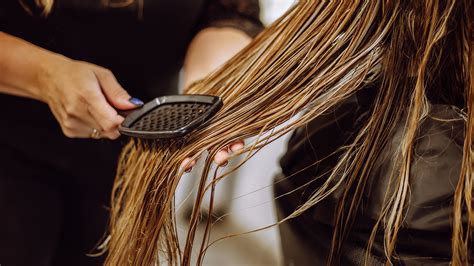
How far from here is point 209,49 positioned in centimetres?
86

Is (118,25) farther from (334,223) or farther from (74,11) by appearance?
(334,223)

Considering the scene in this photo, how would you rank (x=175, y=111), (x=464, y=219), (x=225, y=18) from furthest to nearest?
(x=225, y=18) < (x=175, y=111) < (x=464, y=219)

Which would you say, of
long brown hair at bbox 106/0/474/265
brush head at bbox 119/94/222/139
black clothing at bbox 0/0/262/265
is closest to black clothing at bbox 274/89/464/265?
long brown hair at bbox 106/0/474/265

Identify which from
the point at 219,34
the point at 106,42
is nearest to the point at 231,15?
the point at 219,34

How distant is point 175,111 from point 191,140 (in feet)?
0.15

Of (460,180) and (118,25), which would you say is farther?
(118,25)

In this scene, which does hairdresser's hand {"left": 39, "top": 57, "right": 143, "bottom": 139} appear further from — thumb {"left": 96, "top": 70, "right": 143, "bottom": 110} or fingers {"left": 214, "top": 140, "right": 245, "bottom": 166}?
fingers {"left": 214, "top": 140, "right": 245, "bottom": 166}

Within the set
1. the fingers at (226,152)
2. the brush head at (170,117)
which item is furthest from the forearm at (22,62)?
the fingers at (226,152)

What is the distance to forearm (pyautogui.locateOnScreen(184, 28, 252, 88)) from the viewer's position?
857mm

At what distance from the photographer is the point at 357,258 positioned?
622 mm

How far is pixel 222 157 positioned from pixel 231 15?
342 millimetres

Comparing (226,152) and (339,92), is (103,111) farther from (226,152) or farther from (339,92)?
(339,92)

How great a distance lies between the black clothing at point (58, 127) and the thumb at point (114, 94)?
0.19 feet

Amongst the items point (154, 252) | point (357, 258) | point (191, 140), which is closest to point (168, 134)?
point (191, 140)
